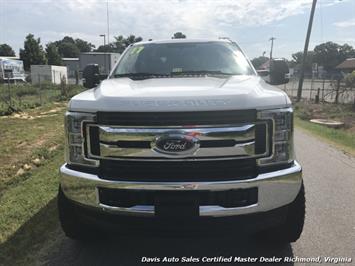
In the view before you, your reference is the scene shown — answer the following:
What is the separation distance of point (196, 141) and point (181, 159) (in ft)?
0.54

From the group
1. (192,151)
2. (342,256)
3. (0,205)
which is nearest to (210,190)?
(192,151)

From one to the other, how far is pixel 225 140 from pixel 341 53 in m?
126

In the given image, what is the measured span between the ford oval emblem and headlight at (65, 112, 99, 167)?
1.65ft

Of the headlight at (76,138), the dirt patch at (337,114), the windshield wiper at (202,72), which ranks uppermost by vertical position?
the windshield wiper at (202,72)

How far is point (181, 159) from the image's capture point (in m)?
2.95

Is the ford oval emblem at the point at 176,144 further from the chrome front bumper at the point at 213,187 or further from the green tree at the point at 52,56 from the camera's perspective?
the green tree at the point at 52,56

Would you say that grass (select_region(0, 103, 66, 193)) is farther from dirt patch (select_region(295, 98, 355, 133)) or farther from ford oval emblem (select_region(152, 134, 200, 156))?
dirt patch (select_region(295, 98, 355, 133))

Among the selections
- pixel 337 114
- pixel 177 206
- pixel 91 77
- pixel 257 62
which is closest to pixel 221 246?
pixel 177 206

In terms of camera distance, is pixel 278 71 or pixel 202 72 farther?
pixel 278 71

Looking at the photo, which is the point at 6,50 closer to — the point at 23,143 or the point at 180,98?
the point at 23,143

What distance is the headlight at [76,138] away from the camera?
10.2 feet

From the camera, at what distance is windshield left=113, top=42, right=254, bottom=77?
4.48 m

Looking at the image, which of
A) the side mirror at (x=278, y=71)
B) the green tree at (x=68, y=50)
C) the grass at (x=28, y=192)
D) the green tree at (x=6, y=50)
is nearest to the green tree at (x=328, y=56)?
the green tree at (x=68, y=50)

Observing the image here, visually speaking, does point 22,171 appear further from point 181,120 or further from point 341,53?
point 341,53
